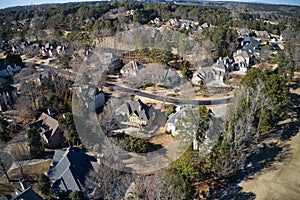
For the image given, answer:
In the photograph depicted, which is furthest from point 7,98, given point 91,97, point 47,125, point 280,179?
point 280,179

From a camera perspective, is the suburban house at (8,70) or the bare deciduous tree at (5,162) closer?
the bare deciduous tree at (5,162)

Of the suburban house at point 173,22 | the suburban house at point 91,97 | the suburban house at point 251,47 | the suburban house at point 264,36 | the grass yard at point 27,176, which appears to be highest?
the suburban house at point 173,22

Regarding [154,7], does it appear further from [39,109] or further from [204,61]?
[39,109]

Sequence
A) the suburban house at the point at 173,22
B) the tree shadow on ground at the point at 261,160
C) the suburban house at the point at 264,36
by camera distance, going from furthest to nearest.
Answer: the suburban house at the point at 173,22
the suburban house at the point at 264,36
the tree shadow on ground at the point at 261,160

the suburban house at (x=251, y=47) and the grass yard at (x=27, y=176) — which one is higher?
the suburban house at (x=251, y=47)

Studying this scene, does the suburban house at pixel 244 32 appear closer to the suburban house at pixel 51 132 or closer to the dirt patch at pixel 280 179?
the dirt patch at pixel 280 179

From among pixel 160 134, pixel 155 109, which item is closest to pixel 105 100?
pixel 155 109

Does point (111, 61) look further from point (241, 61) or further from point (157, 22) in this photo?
point (157, 22)

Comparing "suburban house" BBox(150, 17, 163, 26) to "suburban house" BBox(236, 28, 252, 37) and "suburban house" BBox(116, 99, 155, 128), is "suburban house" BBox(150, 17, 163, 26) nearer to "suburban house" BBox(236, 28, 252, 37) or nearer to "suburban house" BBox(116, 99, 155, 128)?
"suburban house" BBox(236, 28, 252, 37)

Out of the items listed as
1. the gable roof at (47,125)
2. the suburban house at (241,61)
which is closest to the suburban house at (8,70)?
the gable roof at (47,125)
